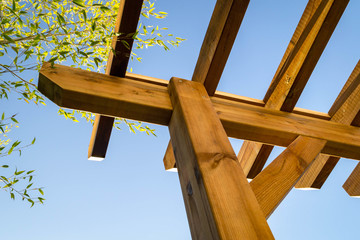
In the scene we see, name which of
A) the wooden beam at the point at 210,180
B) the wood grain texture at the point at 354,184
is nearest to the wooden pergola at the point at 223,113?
the wooden beam at the point at 210,180

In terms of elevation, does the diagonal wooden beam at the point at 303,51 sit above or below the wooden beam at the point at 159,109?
above

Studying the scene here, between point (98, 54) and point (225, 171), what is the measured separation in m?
1.85

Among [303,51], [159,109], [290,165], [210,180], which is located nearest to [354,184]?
[303,51]

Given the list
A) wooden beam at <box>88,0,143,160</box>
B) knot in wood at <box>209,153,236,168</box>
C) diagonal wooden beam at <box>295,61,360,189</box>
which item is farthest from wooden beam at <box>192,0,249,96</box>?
diagonal wooden beam at <box>295,61,360,189</box>

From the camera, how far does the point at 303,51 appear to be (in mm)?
2051

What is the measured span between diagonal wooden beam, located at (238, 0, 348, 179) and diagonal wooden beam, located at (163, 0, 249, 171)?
0.43 m

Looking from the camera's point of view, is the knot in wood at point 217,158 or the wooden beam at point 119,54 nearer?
the knot in wood at point 217,158

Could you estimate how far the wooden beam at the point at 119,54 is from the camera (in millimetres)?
1703

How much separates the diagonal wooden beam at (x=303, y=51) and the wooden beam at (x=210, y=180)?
693 millimetres

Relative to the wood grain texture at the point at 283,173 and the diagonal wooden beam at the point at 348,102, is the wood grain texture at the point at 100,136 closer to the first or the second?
the wood grain texture at the point at 283,173

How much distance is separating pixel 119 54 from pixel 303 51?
3.67ft

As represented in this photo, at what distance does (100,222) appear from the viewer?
8.55 metres

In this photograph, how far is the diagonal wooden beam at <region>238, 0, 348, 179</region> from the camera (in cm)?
192

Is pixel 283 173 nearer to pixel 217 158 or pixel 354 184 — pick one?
pixel 217 158
